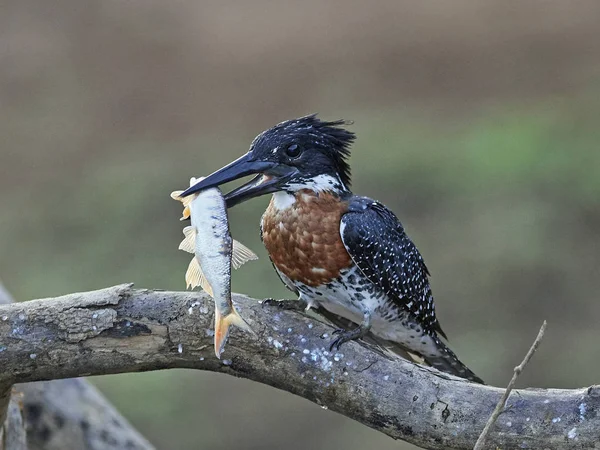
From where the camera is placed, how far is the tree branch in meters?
3.01

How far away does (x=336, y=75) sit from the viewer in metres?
→ 12.6

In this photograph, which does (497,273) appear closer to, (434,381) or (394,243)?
(394,243)

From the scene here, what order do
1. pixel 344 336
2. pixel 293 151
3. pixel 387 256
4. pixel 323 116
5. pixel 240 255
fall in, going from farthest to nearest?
pixel 323 116, pixel 387 256, pixel 293 151, pixel 240 255, pixel 344 336

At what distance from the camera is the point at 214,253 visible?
295cm

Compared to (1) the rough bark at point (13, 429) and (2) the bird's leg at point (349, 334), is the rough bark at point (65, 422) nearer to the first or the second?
(1) the rough bark at point (13, 429)

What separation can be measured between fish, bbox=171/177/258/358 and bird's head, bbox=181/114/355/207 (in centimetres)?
33

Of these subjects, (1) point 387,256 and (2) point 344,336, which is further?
(1) point 387,256

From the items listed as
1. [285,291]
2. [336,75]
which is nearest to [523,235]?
[285,291]

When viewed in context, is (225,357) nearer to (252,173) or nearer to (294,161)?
(252,173)

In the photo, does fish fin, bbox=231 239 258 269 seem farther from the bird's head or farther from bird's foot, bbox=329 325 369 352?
bird's foot, bbox=329 325 369 352

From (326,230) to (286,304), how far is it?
0.33 m

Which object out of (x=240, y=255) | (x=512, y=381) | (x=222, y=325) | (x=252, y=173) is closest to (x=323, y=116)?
(x=252, y=173)

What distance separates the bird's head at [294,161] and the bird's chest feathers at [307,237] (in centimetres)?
6

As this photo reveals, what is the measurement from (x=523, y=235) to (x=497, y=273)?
0.50 m
